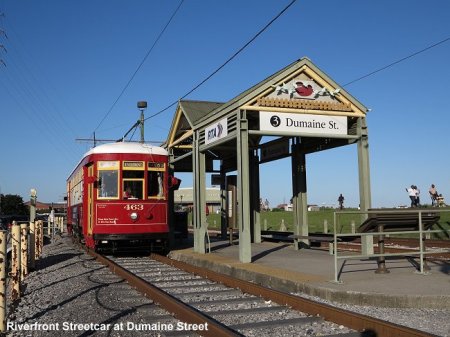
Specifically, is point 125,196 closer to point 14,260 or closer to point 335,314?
point 14,260

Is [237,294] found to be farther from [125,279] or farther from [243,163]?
[243,163]

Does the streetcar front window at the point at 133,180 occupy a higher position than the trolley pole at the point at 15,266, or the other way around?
the streetcar front window at the point at 133,180

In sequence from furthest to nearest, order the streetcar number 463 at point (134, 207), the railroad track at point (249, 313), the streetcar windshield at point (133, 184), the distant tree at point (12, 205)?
the distant tree at point (12, 205) < the streetcar windshield at point (133, 184) < the streetcar number 463 at point (134, 207) < the railroad track at point (249, 313)

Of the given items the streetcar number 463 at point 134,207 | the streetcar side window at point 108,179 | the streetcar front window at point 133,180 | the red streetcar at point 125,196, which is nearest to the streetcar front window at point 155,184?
the red streetcar at point 125,196

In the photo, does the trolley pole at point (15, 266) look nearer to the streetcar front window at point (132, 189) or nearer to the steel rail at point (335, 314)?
the steel rail at point (335, 314)

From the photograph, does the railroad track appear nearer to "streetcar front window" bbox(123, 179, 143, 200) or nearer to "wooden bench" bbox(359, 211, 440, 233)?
"wooden bench" bbox(359, 211, 440, 233)

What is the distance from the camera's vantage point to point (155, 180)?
50.4ft

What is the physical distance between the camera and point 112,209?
14.6 meters

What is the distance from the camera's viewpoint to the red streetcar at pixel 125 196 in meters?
14.6

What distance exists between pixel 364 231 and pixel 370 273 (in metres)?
0.79

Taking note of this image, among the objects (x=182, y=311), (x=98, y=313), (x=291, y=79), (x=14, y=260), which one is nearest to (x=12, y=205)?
(x=291, y=79)

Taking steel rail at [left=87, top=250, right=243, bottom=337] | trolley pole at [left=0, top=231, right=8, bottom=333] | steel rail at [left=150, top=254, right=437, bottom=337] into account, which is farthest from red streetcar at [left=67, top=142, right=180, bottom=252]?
trolley pole at [left=0, top=231, right=8, bottom=333]

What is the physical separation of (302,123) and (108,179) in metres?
5.96

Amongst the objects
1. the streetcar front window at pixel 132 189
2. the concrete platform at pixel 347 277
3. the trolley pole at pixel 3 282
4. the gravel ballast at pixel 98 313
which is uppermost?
the streetcar front window at pixel 132 189
